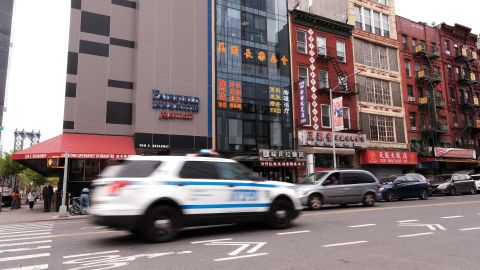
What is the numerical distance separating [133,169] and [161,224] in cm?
137

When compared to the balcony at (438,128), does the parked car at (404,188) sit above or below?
below

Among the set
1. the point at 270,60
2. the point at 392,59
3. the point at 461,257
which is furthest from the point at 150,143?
the point at 392,59

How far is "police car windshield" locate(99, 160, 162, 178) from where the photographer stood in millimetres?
7887

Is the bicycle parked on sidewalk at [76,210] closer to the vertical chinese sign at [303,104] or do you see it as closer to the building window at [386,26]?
the vertical chinese sign at [303,104]

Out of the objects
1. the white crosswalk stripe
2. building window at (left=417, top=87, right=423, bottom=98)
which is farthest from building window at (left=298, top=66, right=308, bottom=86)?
the white crosswalk stripe

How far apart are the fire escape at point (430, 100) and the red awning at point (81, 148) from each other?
96.2ft

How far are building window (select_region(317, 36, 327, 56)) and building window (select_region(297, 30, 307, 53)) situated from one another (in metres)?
1.48

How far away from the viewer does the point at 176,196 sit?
812 cm

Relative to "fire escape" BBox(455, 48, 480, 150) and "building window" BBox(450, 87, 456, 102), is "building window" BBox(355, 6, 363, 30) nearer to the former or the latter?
"fire escape" BBox(455, 48, 480, 150)

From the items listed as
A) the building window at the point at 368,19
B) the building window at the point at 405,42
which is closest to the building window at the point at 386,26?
the building window at the point at 368,19

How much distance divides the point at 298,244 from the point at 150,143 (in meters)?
17.7

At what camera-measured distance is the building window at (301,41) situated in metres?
31.5

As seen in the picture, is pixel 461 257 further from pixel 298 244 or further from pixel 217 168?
pixel 217 168

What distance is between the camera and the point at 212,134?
25.9m
